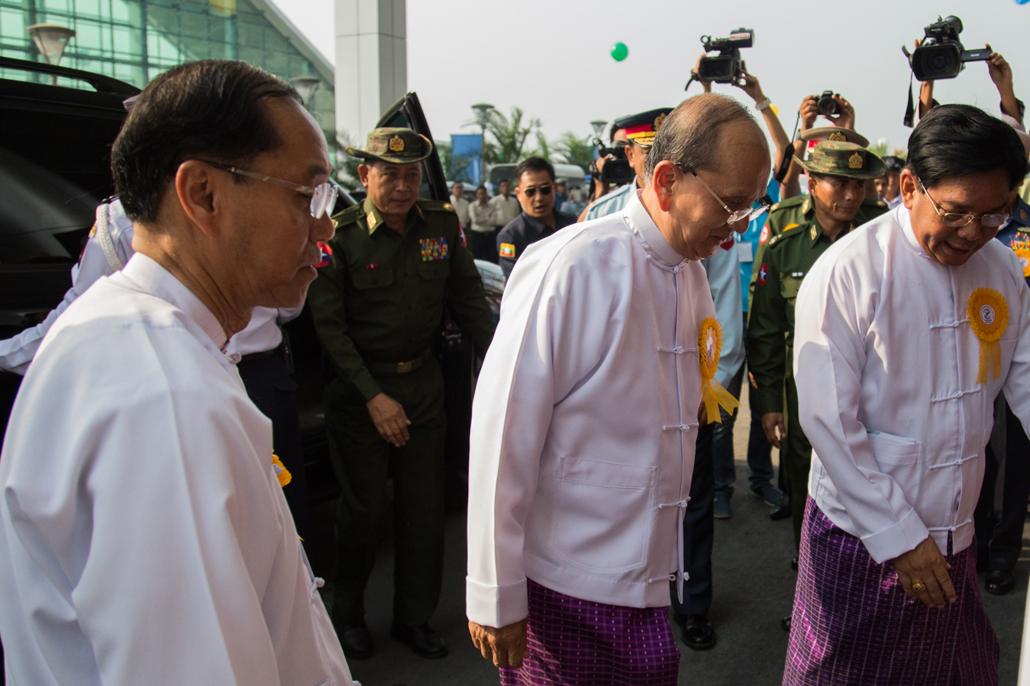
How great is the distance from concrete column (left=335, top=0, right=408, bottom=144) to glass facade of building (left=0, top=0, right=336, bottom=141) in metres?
2.16

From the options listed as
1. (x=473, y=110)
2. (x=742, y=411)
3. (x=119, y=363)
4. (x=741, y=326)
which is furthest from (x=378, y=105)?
(x=473, y=110)

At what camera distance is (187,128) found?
1133mm

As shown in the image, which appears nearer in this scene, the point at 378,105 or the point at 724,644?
the point at 724,644

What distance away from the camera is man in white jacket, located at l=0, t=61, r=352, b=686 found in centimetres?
91

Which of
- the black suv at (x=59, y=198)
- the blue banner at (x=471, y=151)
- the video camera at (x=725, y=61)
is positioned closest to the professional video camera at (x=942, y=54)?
the video camera at (x=725, y=61)

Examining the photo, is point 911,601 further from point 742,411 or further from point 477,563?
point 742,411

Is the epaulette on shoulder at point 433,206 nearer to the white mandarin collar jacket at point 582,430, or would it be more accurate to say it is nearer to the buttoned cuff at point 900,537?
the white mandarin collar jacket at point 582,430

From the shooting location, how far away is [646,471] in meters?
2.00

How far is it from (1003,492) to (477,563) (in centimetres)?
349

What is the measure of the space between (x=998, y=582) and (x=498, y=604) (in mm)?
3330

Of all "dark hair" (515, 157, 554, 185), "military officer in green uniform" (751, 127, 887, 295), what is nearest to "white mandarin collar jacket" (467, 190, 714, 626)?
"military officer in green uniform" (751, 127, 887, 295)

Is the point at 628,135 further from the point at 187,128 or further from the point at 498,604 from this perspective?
the point at 187,128

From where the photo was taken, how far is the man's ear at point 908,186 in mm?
2359

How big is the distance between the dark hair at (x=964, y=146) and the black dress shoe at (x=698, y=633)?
2.17m
